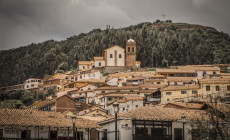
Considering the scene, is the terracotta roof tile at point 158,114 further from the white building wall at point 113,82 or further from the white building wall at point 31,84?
the white building wall at point 31,84

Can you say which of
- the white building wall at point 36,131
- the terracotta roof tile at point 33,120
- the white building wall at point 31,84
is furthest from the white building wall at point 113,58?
the white building wall at point 36,131

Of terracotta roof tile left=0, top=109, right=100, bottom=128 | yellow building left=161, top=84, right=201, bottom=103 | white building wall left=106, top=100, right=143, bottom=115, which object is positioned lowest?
white building wall left=106, top=100, right=143, bottom=115

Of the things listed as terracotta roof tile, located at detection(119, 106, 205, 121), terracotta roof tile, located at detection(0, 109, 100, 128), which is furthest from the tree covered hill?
terracotta roof tile, located at detection(0, 109, 100, 128)

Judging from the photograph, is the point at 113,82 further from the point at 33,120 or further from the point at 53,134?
the point at 33,120

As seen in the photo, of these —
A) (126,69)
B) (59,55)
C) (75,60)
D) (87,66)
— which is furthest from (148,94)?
(59,55)

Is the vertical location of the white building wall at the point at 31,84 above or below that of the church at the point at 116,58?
below

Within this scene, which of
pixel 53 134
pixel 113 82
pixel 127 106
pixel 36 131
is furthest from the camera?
pixel 113 82

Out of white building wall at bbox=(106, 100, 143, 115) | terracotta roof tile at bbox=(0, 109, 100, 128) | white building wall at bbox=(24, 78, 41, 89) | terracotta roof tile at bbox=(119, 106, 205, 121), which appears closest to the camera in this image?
terracotta roof tile at bbox=(0, 109, 100, 128)

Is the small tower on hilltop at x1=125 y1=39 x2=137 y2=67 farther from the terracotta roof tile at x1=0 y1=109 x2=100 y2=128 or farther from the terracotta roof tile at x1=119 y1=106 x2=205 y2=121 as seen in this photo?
the terracotta roof tile at x1=0 y1=109 x2=100 y2=128

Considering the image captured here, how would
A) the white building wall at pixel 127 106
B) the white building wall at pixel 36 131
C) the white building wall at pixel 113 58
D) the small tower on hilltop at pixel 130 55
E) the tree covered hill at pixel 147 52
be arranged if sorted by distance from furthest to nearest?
1. the tree covered hill at pixel 147 52
2. the small tower on hilltop at pixel 130 55
3. the white building wall at pixel 113 58
4. the white building wall at pixel 127 106
5. the white building wall at pixel 36 131

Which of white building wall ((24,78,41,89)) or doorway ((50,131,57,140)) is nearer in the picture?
doorway ((50,131,57,140))

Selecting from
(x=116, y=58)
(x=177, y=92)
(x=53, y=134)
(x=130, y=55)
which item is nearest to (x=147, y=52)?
(x=130, y=55)

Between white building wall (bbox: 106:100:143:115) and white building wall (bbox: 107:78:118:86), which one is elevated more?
white building wall (bbox: 107:78:118:86)

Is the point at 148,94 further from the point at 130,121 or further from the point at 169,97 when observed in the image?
the point at 130,121
